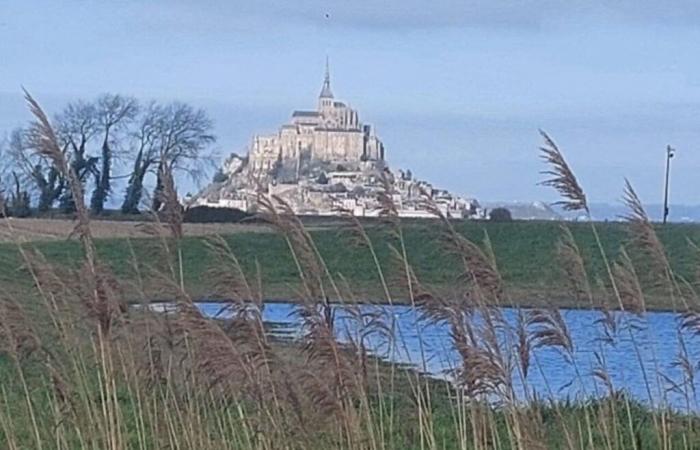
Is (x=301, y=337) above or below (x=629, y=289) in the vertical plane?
below

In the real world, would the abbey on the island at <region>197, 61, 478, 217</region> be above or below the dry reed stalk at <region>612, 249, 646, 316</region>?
above

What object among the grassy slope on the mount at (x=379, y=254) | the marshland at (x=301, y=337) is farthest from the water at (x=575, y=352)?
the grassy slope on the mount at (x=379, y=254)

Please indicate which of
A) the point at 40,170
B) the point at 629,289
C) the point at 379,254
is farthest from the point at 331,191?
the point at 379,254

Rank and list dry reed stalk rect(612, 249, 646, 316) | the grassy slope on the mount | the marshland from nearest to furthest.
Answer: the marshland, dry reed stalk rect(612, 249, 646, 316), the grassy slope on the mount

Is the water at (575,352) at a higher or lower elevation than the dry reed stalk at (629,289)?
lower

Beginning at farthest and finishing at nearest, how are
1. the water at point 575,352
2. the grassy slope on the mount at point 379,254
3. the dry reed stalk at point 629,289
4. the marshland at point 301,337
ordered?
the grassy slope on the mount at point 379,254 → the water at point 575,352 → the dry reed stalk at point 629,289 → the marshland at point 301,337

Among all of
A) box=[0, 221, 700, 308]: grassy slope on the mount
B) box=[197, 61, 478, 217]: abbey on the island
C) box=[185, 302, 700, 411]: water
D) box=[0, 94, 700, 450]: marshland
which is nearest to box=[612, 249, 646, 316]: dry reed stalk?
box=[0, 94, 700, 450]: marshland

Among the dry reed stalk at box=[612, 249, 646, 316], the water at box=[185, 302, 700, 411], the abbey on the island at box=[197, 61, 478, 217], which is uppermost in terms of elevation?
the abbey on the island at box=[197, 61, 478, 217]

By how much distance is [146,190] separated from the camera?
28.2ft

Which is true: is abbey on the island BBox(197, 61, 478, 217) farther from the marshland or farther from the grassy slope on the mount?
the grassy slope on the mount

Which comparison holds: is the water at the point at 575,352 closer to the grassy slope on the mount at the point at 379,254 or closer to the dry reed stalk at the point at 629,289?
the dry reed stalk at the point at 629,289

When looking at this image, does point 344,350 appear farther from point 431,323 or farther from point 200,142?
point 200,142

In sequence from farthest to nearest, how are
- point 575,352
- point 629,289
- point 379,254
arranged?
point 379,254 → point 575,352 → point 629,289

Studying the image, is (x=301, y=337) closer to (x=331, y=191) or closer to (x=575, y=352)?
(x=575, y=352)
